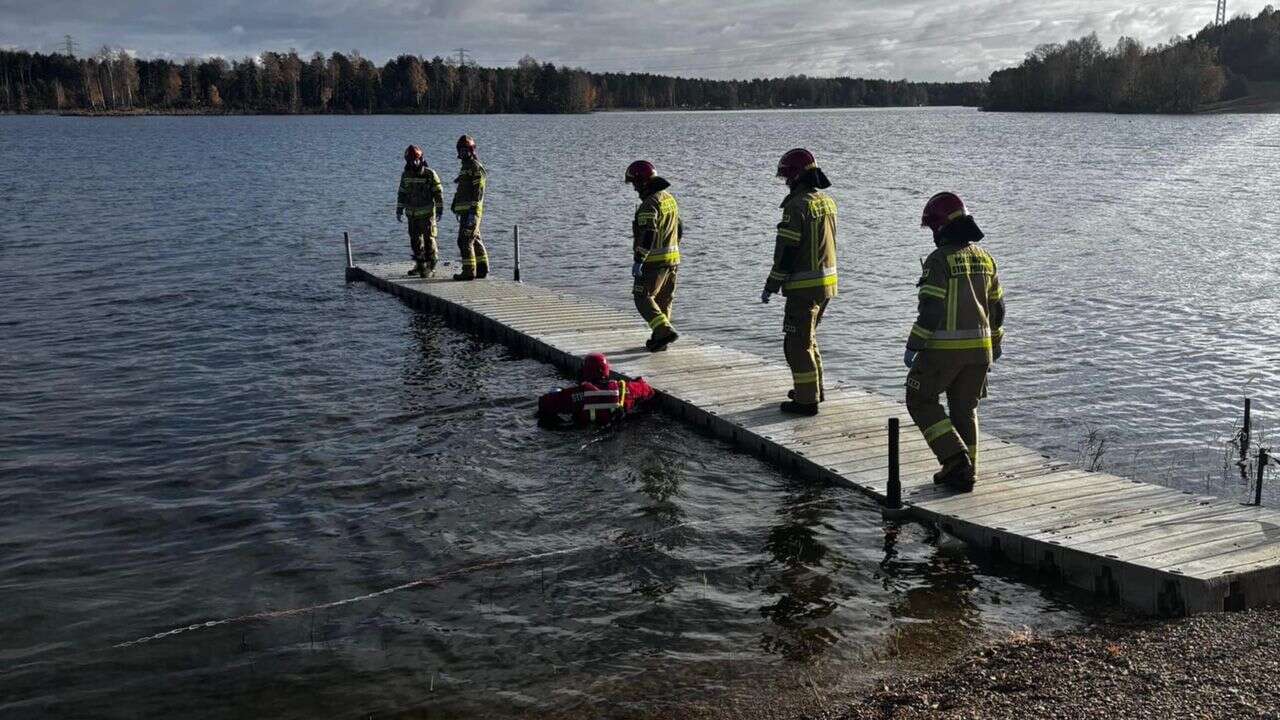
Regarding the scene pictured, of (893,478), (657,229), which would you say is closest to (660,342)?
(657,229)

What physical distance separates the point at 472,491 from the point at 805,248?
4.14 meters

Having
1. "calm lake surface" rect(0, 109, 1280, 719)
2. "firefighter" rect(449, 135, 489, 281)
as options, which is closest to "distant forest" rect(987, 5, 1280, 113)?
"calm lake surface" rect(0, 109, 1280, 719)

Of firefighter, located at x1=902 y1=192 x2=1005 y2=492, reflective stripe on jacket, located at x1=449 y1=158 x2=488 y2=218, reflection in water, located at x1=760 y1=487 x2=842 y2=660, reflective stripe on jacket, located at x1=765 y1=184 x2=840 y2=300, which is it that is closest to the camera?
reflection in water, located at x1=760 y1=487 x2=842 y2=660

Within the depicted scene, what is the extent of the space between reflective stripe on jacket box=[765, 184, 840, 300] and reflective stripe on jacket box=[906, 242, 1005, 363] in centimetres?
206

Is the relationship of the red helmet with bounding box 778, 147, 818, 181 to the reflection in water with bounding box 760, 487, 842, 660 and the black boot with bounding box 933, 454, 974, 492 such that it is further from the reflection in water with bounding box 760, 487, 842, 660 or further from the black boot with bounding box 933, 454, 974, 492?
the black boot with bounding box 933, 454, 974, 492

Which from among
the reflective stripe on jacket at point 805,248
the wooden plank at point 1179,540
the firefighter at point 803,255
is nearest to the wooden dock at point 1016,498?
the wooden plank at point 1179,540

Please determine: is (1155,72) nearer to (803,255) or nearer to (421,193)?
(421,193)

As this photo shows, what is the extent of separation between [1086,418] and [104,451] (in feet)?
39.2

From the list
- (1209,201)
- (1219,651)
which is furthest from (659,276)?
(1209,201)

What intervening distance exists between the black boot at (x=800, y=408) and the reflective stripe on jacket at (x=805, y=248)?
4.36 feet

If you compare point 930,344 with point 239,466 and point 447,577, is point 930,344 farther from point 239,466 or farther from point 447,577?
point 239,466

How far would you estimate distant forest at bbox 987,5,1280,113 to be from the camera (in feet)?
485

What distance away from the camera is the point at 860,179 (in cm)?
5675

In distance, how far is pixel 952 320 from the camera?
8398 millimetres
